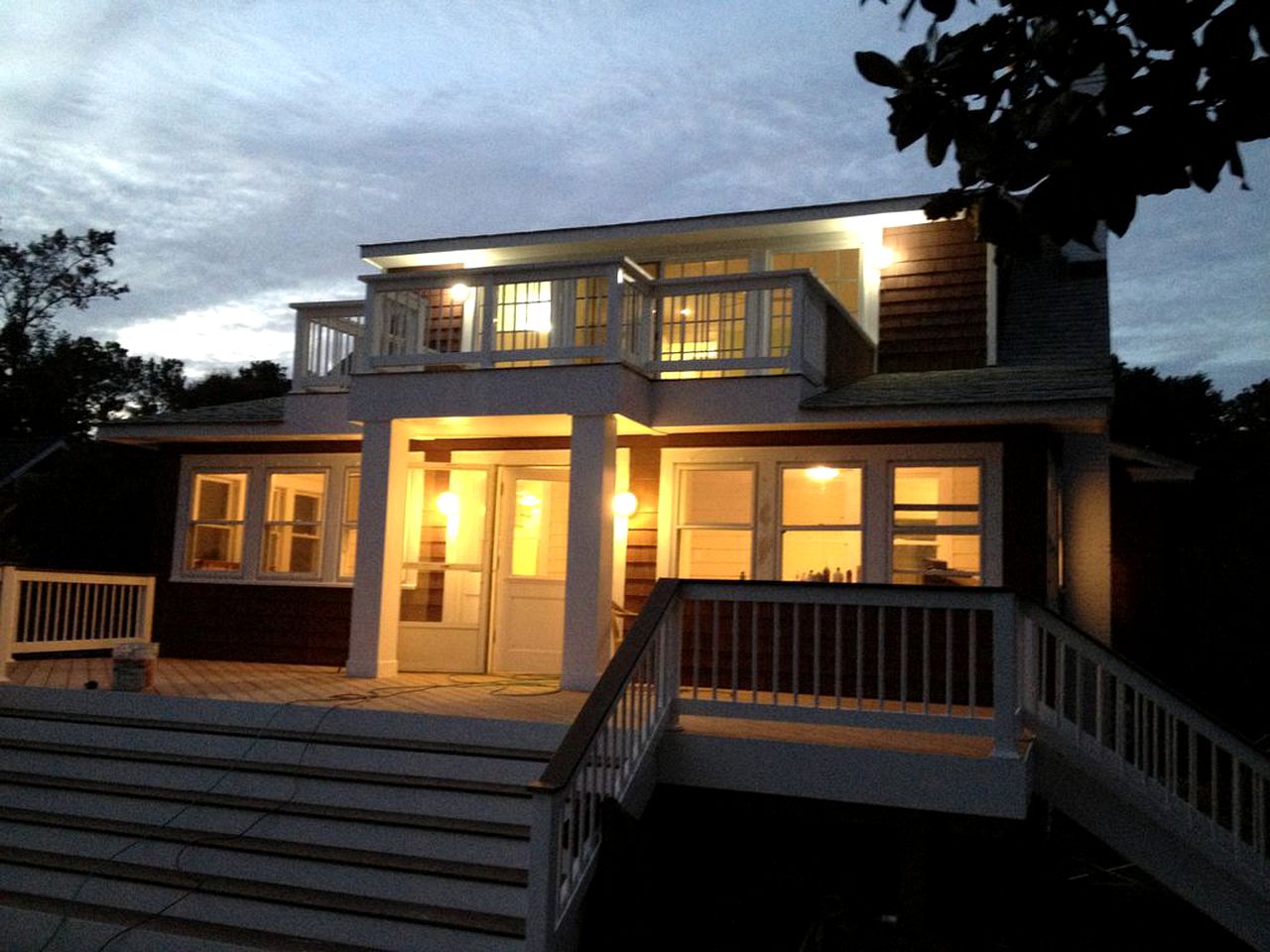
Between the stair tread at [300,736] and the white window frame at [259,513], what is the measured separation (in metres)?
4.56

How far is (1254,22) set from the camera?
374cm

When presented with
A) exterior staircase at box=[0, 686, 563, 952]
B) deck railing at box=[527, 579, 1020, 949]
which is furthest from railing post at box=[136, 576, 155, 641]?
deck railing at box=[527, 579, 1020, 949]

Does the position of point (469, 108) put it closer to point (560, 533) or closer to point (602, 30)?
point (602, 30)

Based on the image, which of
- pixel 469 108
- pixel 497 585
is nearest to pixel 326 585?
pixel 497 585

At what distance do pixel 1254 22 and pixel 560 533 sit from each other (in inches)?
383

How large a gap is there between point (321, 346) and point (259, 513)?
7.60 ft

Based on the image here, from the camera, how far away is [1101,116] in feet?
12.7

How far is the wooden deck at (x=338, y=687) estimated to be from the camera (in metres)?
9.15

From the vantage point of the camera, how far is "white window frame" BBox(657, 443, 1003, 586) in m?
10.9

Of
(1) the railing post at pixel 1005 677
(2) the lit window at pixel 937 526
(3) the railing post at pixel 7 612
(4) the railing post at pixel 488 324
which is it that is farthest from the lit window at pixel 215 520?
(1) the railing post at pixel 1005 677

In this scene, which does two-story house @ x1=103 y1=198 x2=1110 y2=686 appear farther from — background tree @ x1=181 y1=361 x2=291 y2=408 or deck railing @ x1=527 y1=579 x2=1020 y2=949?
background tree @ x1=181 y1=361 x2=291 y2=408

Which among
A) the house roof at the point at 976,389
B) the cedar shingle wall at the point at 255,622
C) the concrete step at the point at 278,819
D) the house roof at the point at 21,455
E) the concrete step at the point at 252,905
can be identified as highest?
the house roof at the point at 976,389

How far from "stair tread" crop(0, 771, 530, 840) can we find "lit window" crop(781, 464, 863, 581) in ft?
17.4

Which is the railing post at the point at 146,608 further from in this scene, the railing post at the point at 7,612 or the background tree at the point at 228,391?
the background tree at the point at 228,391
